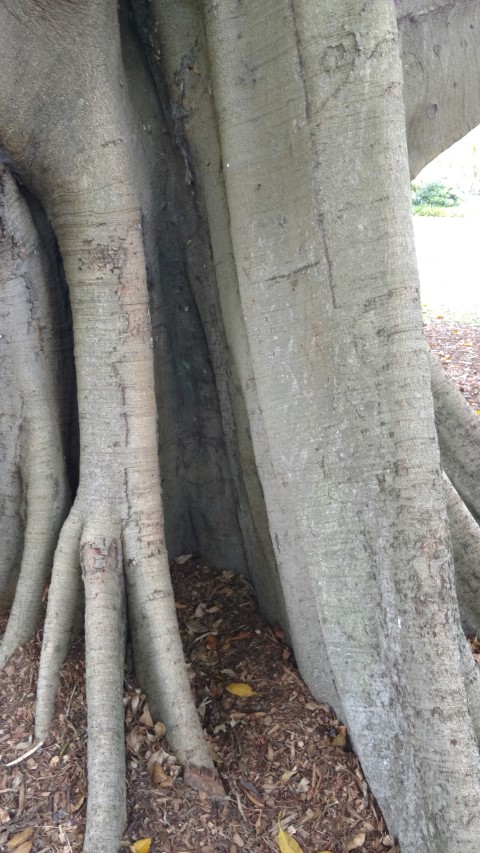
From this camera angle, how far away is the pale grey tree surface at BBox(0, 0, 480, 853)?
7.52 ft

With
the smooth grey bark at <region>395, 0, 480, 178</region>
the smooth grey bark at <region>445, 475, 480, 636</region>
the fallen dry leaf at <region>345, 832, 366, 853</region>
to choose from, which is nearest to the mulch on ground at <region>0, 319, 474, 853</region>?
the fallen dry leaf at <region>345, 832, 366, 853</region>

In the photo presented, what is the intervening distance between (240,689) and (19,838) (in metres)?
1.00

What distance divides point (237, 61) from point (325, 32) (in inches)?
13.4

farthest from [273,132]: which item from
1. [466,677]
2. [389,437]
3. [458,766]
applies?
[458,766]

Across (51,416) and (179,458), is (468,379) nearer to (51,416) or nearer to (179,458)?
(179,458)

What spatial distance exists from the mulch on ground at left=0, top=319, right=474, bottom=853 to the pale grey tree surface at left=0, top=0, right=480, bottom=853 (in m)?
0.08

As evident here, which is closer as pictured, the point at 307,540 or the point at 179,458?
the point at 307,540

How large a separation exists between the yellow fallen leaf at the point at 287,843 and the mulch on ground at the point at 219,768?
0.6 inches

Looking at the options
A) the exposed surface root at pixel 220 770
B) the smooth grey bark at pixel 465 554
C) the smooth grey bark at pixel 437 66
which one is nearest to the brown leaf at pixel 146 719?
the exposed surface root at pixel 220 770

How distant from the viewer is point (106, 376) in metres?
2.73

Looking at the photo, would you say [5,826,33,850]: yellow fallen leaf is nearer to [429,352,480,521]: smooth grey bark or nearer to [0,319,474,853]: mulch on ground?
[0,319,474,853]: mulch on ground

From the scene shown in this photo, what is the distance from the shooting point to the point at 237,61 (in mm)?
2455

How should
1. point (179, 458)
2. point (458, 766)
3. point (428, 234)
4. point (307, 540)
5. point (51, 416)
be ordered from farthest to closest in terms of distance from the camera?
point (428, 234) → point (179, 458) → point (51, 416) → point (307, 540) → point (458, 766)

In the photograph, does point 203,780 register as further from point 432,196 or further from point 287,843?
point 432,196
